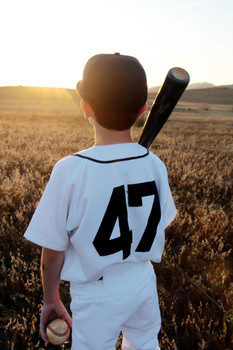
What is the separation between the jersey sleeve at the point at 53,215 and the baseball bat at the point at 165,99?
24.5 inches

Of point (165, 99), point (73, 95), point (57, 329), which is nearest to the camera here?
point (165, 99)

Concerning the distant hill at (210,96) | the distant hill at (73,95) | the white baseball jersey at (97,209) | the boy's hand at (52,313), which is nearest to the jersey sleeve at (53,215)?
the white baseball jersey at (97,209)

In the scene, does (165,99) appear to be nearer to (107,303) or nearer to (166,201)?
(166,201)

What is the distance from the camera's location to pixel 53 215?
133 cm

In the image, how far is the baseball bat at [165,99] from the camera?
1.37 meters

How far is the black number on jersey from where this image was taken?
1.36 m

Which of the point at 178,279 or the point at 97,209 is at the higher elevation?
the point at 97,209

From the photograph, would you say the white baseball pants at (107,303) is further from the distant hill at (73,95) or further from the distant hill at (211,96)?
the distant hill at (211,96)

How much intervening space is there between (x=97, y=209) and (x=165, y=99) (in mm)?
687

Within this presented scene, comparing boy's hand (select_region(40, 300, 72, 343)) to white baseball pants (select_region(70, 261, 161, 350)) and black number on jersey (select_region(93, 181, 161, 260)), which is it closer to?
white baseball pants (select_region(70, 261, 161, 350))

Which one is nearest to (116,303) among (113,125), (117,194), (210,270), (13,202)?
(117,194)

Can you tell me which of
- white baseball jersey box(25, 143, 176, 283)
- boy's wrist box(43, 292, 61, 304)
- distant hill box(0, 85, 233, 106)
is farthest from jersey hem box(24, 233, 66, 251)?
distant hill box(0, 85, 233, 106)

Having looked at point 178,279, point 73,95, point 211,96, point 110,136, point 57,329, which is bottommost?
point 73,95

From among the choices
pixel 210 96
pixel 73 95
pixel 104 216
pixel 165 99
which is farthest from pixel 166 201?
pixel 210 96
